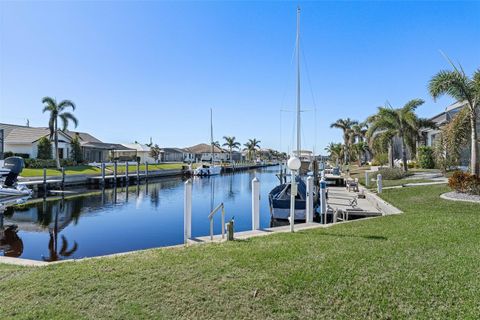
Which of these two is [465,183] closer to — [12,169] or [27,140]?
[12,169]

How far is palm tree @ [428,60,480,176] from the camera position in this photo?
1405 cm

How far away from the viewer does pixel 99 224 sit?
16.7 m

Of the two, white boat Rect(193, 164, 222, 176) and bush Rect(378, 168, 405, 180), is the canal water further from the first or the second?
white boat Rect(193, 164, 222, 176)

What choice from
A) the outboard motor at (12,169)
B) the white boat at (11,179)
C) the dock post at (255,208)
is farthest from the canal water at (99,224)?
the dock post at (255,208)

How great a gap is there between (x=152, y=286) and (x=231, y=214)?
15.3m

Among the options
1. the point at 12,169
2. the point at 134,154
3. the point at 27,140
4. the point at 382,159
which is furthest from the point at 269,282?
the point at 134,154

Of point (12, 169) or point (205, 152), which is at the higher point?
point (205, 152)

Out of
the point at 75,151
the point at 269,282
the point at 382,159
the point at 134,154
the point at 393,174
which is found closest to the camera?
the point at 269,282

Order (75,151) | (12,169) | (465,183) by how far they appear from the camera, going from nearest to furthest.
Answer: (465,183), (12,169), (75,151)

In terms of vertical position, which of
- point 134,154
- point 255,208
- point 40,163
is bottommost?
point 255,208

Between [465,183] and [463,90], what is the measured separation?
4.35 meters

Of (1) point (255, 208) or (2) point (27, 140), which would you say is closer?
(1) point (255, 208)

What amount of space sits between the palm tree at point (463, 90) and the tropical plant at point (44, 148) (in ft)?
142

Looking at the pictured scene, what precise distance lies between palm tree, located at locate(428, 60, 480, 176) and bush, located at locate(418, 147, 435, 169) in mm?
18171
